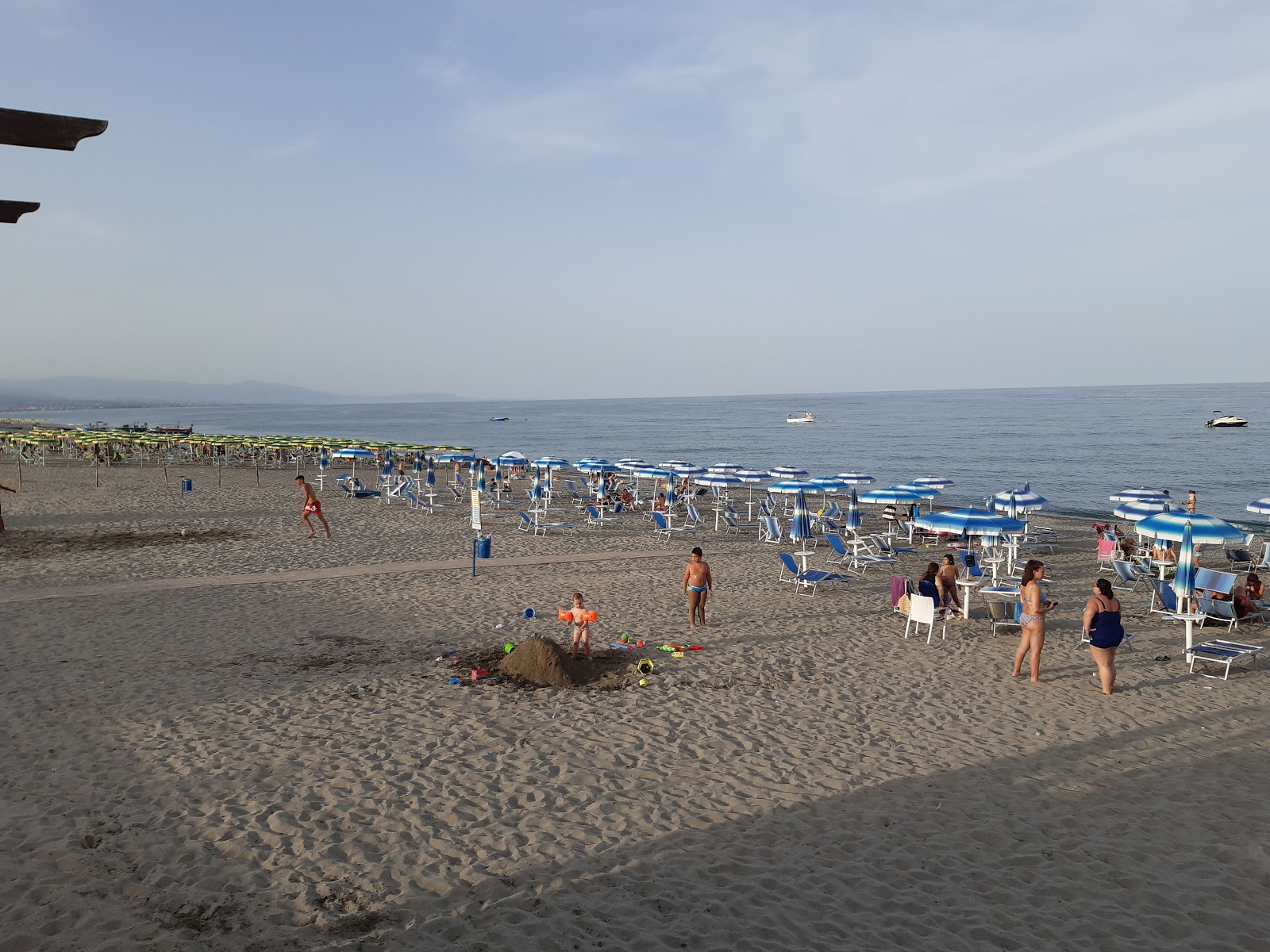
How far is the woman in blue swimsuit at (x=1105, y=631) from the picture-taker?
773cm

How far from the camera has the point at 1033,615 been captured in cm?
A: 817

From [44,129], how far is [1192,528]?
37.9 ft

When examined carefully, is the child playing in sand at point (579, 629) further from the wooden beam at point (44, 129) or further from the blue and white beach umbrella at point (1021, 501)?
the blue and white beach umbrella at point (1021, 501)

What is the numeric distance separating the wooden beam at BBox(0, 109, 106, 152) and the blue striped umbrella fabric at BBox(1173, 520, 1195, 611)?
10.7 meters

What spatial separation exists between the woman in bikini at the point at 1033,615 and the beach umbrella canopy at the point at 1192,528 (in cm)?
293

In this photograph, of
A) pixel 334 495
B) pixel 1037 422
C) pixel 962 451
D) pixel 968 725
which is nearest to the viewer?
pixel 968 725

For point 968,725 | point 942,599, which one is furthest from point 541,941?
point 942,599

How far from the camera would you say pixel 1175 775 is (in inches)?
235

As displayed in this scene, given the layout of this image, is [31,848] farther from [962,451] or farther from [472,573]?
[962,451]

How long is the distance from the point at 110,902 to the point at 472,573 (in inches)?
373

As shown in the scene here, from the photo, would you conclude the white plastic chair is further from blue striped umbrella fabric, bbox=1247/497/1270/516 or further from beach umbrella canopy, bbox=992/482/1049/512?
blue striped umbrella fabric, bbox=1247/497/1270/516

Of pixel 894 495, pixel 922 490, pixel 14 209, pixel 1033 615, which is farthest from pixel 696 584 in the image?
pixel 922 490

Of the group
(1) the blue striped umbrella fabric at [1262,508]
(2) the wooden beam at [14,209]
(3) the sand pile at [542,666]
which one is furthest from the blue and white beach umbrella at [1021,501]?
(2) the wooden beam at [14,209]

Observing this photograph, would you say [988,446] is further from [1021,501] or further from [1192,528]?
[1192,528]
